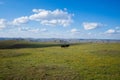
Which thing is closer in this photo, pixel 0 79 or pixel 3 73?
pixel 0 79

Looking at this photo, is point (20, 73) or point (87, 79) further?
point (20, 73)

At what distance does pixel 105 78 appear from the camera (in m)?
22.4

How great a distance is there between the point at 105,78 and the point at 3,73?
14296 millimetres

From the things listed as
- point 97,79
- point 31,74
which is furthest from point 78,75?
point 31,74

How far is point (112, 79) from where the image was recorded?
21969mm

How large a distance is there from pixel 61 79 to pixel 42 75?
3072 millimetres

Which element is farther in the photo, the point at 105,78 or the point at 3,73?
the point at 3,73

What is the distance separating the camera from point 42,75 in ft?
76.2

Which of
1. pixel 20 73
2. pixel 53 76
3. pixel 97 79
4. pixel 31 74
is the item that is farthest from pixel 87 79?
pixel 20 73

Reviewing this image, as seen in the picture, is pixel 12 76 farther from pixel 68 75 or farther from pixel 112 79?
pixel 112 79

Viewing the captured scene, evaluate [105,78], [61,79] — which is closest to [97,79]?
[105,78]

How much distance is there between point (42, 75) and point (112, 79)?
9.34m

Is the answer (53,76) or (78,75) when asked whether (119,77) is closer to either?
(78,75)

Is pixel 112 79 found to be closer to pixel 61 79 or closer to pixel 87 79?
pixel 87 79
